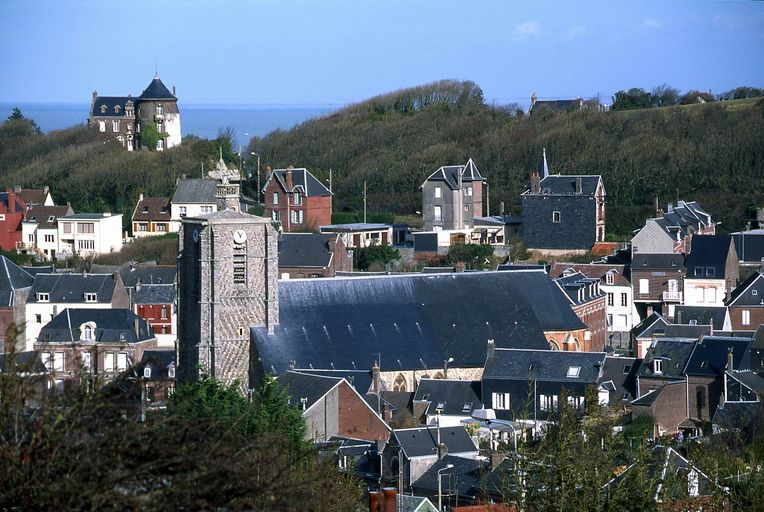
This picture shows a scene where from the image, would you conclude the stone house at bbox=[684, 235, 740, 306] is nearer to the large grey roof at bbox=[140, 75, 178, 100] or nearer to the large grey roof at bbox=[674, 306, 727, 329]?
the large grey roof at bbox=[674, 306, 727, 329]

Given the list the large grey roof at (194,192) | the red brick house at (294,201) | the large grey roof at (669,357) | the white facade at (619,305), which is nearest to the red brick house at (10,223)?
the large grey roof at (194,192)

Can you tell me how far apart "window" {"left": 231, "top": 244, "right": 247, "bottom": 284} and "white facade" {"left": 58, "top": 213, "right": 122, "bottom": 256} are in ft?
81.3

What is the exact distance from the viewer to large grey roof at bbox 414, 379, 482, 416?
97.9ft

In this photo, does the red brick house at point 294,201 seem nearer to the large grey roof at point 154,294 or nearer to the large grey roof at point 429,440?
the large grey roof at point 154,294

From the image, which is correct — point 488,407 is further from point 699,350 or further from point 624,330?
point 624,330

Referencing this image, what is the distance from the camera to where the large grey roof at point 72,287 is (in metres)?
42.0

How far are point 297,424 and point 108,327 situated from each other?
610 inches

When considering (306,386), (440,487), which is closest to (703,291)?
(306,386)

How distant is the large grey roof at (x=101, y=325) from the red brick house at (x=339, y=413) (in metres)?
11.1

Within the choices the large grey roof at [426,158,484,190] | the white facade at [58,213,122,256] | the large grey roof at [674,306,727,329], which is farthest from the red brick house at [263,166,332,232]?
the large grey roof at [674,306,727,329]

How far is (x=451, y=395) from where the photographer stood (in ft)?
99.3

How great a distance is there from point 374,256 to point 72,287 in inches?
395

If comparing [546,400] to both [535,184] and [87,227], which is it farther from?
[87,227]

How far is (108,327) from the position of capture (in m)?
38.4
